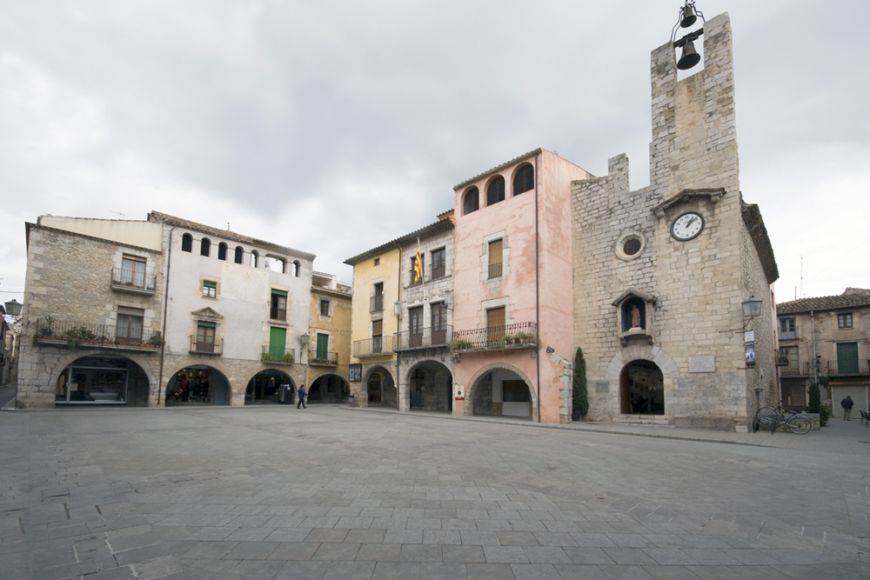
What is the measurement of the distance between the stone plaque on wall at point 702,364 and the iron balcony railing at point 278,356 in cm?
2229

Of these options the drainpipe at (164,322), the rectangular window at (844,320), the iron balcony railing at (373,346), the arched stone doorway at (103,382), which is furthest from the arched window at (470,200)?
the rectangular window at (844,320)

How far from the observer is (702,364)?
15.4 meters

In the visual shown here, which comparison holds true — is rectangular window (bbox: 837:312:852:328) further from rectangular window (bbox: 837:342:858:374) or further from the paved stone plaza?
the paved stone plaza

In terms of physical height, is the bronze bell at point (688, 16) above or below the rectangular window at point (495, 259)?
above

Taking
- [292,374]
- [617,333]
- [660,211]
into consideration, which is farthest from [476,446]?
[292,374]

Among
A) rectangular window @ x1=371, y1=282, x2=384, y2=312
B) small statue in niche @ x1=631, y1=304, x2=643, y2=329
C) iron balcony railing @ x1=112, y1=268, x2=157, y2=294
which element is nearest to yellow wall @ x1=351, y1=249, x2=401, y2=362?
rectangular window @ x1=371, y1=282, x2=384, y2=312

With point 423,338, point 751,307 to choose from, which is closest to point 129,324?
point 423,338

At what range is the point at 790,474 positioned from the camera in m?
7.57

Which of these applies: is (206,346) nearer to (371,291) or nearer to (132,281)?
(132,281)

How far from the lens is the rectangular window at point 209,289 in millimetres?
26438

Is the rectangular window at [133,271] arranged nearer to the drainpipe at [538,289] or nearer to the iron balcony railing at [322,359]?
the iron balcony railing at [322,359]

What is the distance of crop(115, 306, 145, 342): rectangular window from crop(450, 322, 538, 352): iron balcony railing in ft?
51.3

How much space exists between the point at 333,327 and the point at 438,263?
11763 mm

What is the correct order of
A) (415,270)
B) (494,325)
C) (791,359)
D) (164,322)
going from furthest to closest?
(791,359) < (415,270) < (164,322) < (494,325)
